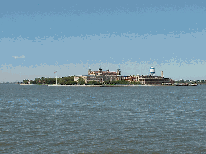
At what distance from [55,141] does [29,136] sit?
2695 millimetres

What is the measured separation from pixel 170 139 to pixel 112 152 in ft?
17.0

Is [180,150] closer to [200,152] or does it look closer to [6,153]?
[200,152]

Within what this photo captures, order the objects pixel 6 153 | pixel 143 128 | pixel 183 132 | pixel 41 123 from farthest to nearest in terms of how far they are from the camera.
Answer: pixel 41 123
pixel 143 128
pixel 183 132
pixel 6 153

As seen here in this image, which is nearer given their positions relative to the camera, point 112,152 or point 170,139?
point 112,152

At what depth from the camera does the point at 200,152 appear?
16.8m

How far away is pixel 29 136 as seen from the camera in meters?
21.0

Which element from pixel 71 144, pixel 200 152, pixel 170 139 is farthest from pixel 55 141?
pixel 200 152

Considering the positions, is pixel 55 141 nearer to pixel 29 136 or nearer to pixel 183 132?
pixel 29 136

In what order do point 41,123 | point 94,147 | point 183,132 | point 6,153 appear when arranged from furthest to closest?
point 41,123 → point 183,132 → point 94,147 → point 6,153

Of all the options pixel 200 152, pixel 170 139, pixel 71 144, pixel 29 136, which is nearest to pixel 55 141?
pixel 71 144

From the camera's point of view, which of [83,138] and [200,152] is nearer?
[200,152]

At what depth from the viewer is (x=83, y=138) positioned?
20.4m

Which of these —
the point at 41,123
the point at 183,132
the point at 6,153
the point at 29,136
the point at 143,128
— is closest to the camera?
the point at 6,153

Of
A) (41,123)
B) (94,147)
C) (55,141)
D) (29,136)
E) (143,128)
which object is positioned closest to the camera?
(94,147)
